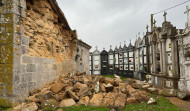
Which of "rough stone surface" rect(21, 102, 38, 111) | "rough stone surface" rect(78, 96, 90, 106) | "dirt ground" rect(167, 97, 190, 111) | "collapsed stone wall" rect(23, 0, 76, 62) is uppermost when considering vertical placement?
"collapsed stone wall" rect(23, 0, 76, 62)

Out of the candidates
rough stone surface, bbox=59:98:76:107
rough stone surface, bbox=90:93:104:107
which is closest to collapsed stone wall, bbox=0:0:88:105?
rough stone surface, bbox=59:98:76:107

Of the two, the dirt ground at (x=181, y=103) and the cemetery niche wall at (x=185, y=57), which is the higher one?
the cemetery niche wall at (x=185, y=57)

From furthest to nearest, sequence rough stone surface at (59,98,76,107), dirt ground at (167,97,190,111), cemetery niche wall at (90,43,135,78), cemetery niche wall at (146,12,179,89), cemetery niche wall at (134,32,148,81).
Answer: cemetery niche wall at (90,43,135,78)
cemetery niche wall at (134,32,148,81)
cemetery niche wall at (146,12,179,89)
dirt ground at (167,97,190,111)
rough stone surface at (59,98,76,107)

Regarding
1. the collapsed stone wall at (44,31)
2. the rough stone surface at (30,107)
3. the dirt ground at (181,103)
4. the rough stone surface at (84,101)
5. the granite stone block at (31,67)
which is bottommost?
the dirt ground at (181,103)

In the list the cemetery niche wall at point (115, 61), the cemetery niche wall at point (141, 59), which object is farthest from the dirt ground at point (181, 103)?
the cemetery niche wall at point (115, 61)

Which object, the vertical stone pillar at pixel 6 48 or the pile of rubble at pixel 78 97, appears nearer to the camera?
the vertical stone pillar at pixel 6 48

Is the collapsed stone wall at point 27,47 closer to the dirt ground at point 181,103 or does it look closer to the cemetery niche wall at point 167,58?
the dirt ground at point 181,103

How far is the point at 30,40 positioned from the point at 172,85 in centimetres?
1119

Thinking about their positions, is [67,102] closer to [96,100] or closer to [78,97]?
[78,97]

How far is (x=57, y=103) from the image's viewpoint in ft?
14.3

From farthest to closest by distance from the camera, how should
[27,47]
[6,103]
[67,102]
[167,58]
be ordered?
1. [167,58]
2. [27,47]
3. [67,102]
4. [6,103]

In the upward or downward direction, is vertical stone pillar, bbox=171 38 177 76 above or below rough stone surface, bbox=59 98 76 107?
above

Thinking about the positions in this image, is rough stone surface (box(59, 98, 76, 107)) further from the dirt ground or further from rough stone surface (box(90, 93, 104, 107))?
the dirt ground

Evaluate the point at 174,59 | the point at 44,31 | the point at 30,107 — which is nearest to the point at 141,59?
the point at 174,59
